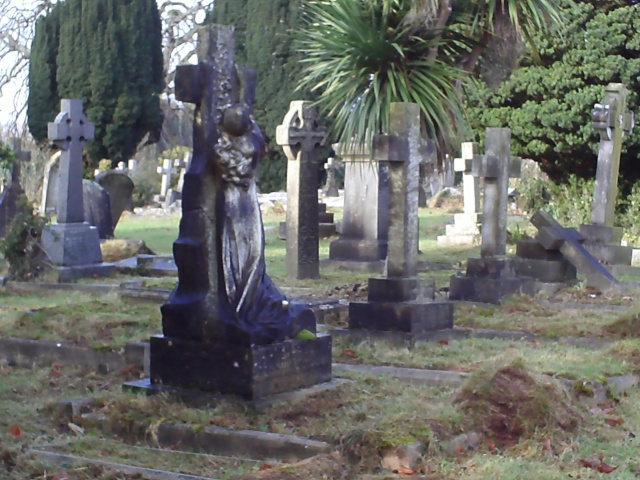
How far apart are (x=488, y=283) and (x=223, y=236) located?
5.51 metres

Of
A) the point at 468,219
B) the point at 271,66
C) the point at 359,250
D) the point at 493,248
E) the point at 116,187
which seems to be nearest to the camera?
the point at 493,248

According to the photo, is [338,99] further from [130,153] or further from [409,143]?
[130,153]

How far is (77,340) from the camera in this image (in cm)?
938

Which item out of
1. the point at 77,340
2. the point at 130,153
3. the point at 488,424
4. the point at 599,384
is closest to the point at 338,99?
the point at 77,340

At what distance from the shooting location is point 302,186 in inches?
565

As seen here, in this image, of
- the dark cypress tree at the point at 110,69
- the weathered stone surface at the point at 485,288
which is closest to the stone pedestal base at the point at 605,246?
the weathered stone surface at the point at 485,288

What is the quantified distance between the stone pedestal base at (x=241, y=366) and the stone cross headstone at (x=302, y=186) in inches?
282

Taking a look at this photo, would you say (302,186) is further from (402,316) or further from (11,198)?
(11,198)

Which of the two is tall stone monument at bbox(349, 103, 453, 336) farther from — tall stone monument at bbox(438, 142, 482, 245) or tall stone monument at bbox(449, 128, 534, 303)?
tall stone monument at bbox(438, 142, 482, 245)

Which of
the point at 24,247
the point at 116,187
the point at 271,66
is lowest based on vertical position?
the point at 24,247

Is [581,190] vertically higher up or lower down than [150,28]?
lower down

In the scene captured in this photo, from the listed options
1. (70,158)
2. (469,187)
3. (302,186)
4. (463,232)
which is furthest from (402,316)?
(469,187)

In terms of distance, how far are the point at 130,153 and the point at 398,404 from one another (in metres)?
30.5

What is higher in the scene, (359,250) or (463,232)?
(463,232)
